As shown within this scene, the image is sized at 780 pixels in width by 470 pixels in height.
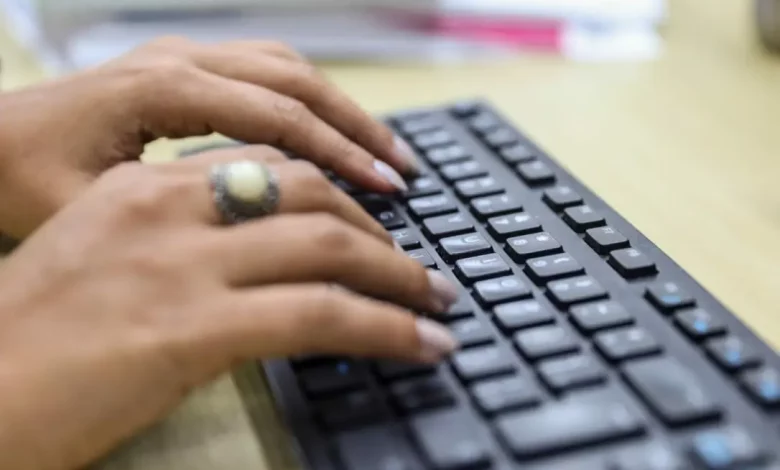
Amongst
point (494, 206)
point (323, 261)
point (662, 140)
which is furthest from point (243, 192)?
point (662, 140)

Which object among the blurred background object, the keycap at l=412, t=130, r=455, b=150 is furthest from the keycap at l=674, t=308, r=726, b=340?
the blurred background object

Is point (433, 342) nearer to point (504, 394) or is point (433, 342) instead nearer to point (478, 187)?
point (504, 394)

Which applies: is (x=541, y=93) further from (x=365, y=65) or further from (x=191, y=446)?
(x=191, y=446)

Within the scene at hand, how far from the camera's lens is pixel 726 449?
31cm

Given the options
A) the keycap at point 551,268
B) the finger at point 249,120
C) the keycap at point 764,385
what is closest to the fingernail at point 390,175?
the finger at point 249,120

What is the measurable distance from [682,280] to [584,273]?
0.15 ft

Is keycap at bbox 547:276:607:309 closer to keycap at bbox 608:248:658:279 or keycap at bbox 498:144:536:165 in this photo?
keycap at bbox 608:248:658:279

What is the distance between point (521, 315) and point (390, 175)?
0.51 ft

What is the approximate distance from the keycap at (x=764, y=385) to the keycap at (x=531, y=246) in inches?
4.6

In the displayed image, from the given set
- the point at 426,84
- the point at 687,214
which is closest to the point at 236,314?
the point at 687,214

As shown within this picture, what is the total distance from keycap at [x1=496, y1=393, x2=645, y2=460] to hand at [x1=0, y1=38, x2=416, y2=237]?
0.67 ft

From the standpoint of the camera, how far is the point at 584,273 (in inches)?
16.2

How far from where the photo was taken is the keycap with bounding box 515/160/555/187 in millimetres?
506

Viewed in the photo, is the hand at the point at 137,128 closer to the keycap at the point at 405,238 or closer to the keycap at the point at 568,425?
the keycap at the point at 405,238
